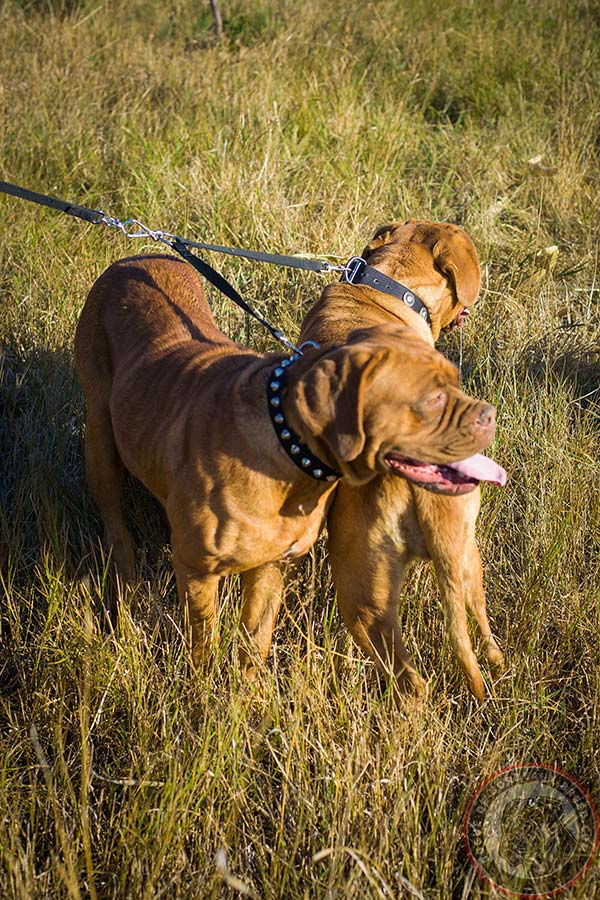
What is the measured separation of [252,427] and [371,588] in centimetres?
66

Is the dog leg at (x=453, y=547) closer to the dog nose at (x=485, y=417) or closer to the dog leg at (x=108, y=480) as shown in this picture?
the dog nose at (x=485, y=417)

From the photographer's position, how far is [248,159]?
6320 millimetres

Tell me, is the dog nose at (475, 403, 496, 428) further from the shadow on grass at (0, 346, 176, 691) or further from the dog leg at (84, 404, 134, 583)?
the dog leg at (84, 404, 134, 583)

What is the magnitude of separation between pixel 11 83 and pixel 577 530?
5831mm

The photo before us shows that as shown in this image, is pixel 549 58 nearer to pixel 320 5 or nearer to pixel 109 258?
pixel 320 5

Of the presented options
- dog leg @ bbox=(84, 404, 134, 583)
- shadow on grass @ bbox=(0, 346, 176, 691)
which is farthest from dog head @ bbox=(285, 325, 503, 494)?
dog leg @ bbox=(84, 404, 134, 583)

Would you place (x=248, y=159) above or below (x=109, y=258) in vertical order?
above

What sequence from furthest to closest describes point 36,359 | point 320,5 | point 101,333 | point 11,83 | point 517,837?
point 320,5, point 11,83, point 36,359, point 101,333, point 517,837

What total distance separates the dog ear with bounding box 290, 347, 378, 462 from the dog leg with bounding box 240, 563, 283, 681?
3.15 ft

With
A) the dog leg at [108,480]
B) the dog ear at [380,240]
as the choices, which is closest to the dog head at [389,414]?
the dog leg at [108,480]

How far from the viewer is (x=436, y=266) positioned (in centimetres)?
425

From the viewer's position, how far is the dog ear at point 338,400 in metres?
2.55

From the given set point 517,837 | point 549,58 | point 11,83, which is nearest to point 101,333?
point 517,837

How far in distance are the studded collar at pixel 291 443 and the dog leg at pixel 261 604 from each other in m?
0.71
